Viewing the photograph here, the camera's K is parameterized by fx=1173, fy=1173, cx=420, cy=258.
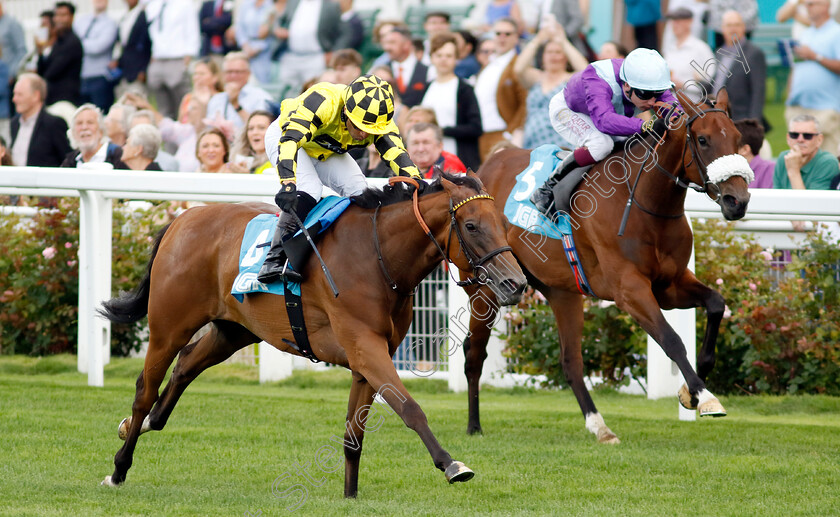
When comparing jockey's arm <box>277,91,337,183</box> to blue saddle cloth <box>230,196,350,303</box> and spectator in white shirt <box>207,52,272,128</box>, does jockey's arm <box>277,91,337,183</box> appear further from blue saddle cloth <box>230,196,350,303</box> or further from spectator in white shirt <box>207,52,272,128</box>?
spectator in white shirt <box>207,52,272,128</box>

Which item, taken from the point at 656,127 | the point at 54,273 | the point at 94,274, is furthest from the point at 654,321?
the point at 54,273

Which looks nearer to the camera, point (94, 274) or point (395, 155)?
point (395, 155)

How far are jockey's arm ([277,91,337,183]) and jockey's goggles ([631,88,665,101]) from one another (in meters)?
1.94

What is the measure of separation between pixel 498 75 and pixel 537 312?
10.7ft

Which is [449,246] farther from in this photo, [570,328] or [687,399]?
[570,328]

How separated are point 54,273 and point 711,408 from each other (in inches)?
208

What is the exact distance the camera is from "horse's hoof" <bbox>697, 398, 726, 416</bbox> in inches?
214

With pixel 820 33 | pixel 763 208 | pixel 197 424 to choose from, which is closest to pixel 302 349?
pixel 197 424

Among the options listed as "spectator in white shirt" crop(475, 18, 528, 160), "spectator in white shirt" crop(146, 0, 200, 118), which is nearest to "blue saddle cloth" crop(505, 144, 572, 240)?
"spectator in white shirt" crop(475, 18, 528, 160)

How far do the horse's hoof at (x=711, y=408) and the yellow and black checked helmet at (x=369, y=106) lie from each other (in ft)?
6.44

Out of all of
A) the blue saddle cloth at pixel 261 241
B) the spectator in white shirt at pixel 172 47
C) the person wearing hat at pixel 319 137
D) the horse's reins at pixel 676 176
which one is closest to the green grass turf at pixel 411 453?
the blue saddle cloth at pixel 261 241

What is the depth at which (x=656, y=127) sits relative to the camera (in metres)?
6.23

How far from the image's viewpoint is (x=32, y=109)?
11.4 metres

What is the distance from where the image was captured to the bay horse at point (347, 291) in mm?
4676
